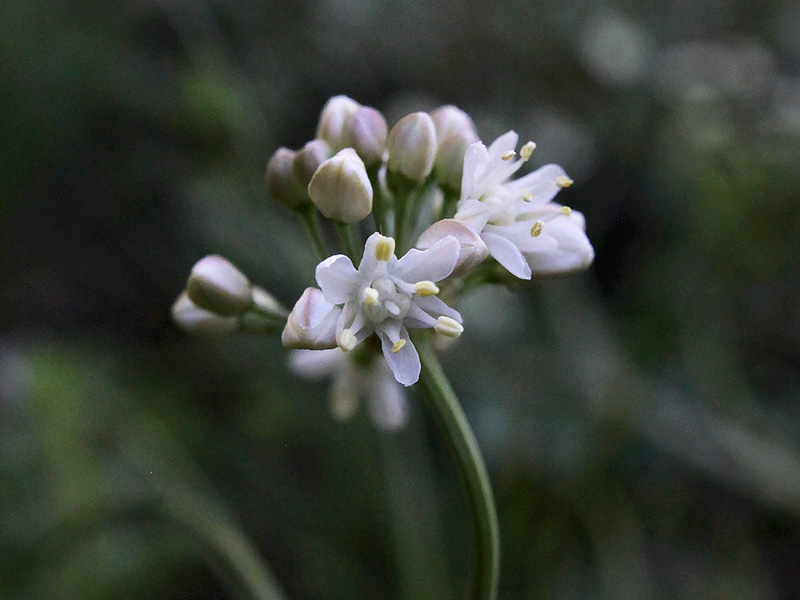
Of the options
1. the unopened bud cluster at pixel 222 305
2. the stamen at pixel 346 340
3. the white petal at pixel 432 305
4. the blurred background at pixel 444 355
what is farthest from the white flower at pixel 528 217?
the blurred background at pixel 444 355

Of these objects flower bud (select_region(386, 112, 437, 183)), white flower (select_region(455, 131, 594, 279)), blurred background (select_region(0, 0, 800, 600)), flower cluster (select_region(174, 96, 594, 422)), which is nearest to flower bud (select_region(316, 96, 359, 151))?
flower cluster (select_region(174, 96, 594, 422))

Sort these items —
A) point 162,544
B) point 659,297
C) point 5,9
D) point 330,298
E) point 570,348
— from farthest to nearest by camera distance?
point 5,9 → point 659,297 → point 570,348 → point 162,544 → point 330,298

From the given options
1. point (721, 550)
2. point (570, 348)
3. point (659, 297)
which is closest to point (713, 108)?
point (659, 297)

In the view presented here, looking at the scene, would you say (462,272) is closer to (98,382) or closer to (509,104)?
(98,382)

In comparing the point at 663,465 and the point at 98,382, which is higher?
the point at 98,382

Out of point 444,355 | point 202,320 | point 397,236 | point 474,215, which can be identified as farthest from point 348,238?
point 444,355

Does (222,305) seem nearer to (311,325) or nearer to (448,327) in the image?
(311,325)
